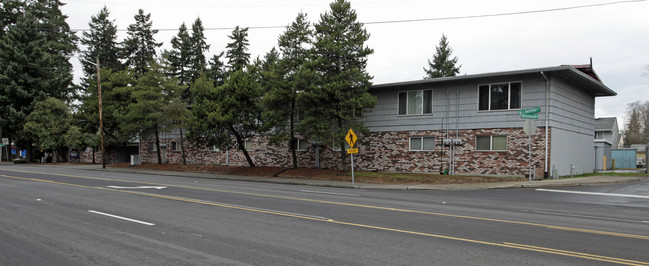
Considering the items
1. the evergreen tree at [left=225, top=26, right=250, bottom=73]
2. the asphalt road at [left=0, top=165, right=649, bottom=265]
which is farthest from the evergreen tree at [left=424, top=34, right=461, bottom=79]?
the asphalt road at [left=0, top=165, right=649, bottom=265]

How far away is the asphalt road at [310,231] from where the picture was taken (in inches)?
243

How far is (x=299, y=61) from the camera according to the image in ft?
86.3

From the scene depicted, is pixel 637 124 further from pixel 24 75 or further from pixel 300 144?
pixel 24 75

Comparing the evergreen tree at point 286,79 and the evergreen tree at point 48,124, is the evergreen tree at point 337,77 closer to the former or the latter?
the evergreen tree at point 286,79

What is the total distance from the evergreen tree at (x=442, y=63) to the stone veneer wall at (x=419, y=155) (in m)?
33.4

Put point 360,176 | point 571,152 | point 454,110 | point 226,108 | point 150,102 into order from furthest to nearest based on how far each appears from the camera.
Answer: point 150,102 → point 226,108 → point 571,152 → point 454,110 → point 360,176

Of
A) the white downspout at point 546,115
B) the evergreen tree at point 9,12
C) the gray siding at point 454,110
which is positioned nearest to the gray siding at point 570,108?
the white downspout at point 546,115

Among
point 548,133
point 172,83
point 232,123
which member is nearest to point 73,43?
point 172,83

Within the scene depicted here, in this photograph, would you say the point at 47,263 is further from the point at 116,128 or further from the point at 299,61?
the point at 116,128

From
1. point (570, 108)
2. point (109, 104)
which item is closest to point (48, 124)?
point (109, 104)

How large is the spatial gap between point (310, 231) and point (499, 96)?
Answer: 1900 cm

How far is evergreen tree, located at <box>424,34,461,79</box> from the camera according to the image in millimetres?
58656

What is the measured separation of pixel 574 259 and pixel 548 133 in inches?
706

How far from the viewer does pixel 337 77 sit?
24.1 metres
